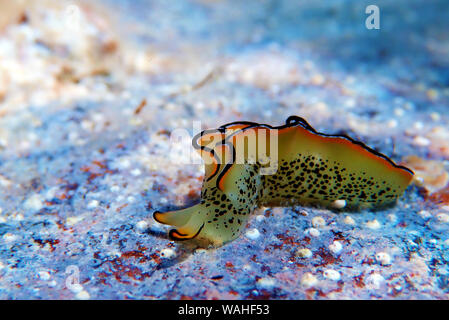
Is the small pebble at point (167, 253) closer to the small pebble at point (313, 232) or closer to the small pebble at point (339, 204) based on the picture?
the small pebble at point (313, 232)

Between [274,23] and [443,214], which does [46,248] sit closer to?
[443,214]

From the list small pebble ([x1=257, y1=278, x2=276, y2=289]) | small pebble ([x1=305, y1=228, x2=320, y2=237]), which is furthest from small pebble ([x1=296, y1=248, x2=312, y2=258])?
small pebble ([x1=257, y1=278, x2=276, y2=289])

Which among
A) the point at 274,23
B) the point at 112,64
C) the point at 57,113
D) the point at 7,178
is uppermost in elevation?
the point at 274,23

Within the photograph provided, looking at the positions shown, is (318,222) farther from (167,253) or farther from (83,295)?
(83,295)

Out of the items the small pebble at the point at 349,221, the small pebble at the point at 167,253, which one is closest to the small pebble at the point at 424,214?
the small pebble at the point at 349,221

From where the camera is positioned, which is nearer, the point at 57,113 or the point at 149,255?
the point at 149,255
